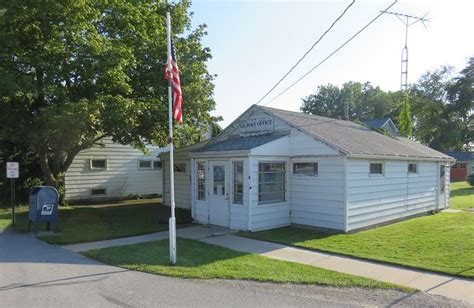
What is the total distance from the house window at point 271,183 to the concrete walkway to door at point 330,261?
5.20 ft

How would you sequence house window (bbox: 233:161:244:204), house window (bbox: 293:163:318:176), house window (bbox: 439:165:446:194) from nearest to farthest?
house window (bbox: 233:161:244:204) → house window (bbox: 293:163:318:176) → house window (bbox: 439:165:446:194)

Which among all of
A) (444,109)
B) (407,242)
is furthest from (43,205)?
(444,109)

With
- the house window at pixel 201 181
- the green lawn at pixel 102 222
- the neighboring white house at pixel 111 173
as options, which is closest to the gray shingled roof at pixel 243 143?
the house window at pixel 201 181

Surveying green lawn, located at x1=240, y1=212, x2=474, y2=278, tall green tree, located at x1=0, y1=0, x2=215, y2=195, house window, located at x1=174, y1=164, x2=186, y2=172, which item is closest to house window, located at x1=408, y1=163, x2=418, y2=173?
green lawn, located at x1=240, y1=212, x2=474, y2=278

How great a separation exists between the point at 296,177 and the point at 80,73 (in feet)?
26.6

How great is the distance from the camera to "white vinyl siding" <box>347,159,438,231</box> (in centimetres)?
1255

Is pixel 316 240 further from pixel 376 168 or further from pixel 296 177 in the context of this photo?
pixel 376 168

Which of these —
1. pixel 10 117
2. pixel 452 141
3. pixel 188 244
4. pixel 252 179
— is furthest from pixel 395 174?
pixel 452 141

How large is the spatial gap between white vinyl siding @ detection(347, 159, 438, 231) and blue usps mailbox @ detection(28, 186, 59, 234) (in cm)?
890

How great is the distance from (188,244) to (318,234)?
12.7 feet

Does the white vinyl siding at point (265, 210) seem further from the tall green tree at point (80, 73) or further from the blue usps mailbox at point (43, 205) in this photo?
the blue usps mailbox at point (43, 205)

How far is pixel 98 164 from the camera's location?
2295cm

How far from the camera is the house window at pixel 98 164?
891 inches

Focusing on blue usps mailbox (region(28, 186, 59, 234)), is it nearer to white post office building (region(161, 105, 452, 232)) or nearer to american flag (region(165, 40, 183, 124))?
white post office building (region(161, 105, 452, 232))
